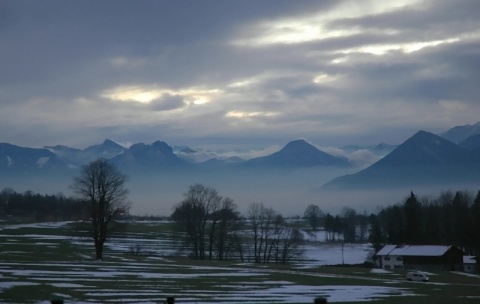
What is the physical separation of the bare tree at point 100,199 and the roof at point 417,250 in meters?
51.6

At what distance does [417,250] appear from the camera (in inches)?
4341

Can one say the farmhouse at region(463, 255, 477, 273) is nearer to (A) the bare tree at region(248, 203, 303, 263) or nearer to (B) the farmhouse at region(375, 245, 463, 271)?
(B) the farmhouse at region(375, 245, 463, 271)

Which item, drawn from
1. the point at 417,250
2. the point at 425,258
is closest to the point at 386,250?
the point at 417,250

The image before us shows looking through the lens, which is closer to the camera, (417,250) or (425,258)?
(425,258)

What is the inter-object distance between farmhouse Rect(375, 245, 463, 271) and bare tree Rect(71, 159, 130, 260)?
51.3 meters

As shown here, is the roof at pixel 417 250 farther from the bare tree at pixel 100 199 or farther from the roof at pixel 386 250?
the bare tree at pixel 100 199

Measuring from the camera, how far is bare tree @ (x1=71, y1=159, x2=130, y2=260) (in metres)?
83.7

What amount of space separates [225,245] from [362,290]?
2899 inches

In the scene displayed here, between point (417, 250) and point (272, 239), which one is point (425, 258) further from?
point (272, 239)

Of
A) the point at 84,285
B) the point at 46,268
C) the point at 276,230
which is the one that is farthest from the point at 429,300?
the point at 276,230

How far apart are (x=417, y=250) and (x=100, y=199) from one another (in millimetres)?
57594

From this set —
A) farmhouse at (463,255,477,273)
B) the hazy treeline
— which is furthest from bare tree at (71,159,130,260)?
farmhouse at (463,255,477,273)

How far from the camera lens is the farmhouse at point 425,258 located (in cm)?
10675

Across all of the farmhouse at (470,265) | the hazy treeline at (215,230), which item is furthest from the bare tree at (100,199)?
the farmhouse at (470,265)
